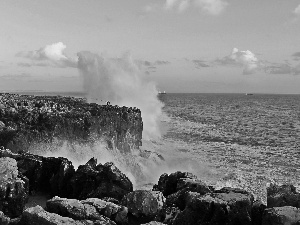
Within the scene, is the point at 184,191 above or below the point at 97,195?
above

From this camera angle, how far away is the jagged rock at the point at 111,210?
52.3 ft

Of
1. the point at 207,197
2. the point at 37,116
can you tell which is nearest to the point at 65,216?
the point at 207,197

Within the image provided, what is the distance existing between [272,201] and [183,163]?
19611 millimetres

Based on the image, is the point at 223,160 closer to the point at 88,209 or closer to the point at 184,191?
the point at 184,191

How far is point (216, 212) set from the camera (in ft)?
50.5

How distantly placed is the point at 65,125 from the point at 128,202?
16.0 meters

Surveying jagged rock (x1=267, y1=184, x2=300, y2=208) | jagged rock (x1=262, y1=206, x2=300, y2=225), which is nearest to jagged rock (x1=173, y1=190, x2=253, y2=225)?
jagged rock (x1=262, y1=206, x2=300, y2=225)

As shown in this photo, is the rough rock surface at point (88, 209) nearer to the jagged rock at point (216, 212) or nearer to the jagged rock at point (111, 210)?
the jagged rock at point (111, 210)

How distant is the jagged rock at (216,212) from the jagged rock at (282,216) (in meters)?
1.23

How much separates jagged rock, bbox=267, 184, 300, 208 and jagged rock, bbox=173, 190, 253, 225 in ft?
5.13

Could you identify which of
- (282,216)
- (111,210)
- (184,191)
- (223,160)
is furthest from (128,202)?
(223,160)

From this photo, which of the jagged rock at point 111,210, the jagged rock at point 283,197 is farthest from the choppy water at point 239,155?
the jagged rock at point 111,210

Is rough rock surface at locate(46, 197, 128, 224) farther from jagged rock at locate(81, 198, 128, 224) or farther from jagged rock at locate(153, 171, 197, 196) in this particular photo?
jagged rock at locate(153, 171, 197, 196)

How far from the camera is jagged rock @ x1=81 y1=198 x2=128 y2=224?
15930mm
